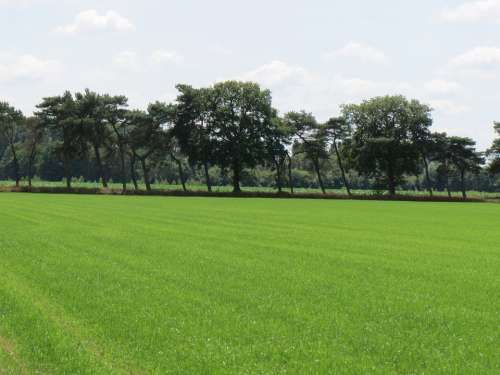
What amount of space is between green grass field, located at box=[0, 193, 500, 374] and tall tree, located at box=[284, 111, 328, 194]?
270ft

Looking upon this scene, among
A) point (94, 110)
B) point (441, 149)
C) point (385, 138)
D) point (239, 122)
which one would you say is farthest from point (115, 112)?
point (441, 149)

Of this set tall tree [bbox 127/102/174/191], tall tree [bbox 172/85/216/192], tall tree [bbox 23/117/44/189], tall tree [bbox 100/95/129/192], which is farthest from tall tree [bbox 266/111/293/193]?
tall tree [bbox 23/117/44/189]

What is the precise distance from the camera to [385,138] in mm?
99062

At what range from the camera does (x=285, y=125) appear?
340 ft

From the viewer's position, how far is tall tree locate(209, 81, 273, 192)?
321 ft

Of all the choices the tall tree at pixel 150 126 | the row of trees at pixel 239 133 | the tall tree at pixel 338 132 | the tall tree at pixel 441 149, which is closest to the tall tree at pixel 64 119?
the row of trees at pixel 239 133

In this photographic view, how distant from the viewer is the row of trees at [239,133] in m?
97.8

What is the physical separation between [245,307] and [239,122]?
3529 inches

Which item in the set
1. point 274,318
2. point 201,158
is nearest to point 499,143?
point 201,158

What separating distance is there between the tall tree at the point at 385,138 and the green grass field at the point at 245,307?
78735mm

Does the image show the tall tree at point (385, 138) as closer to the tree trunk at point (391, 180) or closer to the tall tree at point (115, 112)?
the tree trunk at point (391, 180)

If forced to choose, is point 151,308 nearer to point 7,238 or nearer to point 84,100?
point 7,238

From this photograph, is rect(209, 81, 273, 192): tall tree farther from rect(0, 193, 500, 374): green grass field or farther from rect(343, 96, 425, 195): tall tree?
rect(0, 193, 500, 374): green grass field

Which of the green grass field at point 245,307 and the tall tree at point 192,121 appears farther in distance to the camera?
the tall tree at point 192,121
